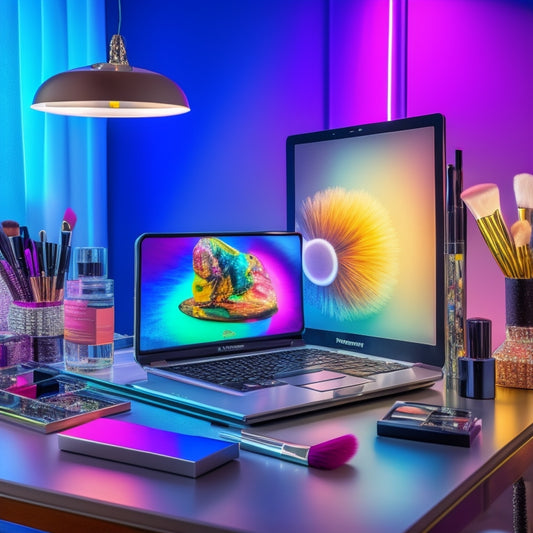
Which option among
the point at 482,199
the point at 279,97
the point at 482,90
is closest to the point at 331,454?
the point at 482,199

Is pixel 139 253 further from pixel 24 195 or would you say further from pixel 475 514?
pixel 24 195

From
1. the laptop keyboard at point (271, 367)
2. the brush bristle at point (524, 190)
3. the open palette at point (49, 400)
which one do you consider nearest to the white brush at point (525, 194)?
the brush bristle at point (524, 190)

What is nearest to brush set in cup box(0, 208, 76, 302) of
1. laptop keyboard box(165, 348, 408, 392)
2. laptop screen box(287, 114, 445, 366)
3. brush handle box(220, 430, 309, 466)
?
laptop keyboard box(165, 348, 408, 392)

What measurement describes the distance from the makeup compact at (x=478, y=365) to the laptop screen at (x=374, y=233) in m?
0.09

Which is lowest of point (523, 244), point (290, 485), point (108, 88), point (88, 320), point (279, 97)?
point (290, 485)

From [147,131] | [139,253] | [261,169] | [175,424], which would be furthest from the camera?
[147,131]

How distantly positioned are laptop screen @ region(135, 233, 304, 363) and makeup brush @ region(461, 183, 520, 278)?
326mm

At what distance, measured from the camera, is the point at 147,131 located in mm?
2617

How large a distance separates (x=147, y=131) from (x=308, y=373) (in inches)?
68.9

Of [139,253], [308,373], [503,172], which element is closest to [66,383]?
[139,253]

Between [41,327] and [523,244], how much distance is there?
2.51 ft

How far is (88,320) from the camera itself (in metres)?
1.11

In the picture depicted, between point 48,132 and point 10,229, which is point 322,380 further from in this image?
point 48,132

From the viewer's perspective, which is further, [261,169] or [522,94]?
[261,169]
